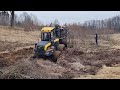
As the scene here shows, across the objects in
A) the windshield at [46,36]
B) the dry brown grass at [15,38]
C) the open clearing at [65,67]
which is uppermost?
the windshield at [46,36]

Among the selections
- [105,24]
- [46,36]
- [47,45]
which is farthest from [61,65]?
[105,24]

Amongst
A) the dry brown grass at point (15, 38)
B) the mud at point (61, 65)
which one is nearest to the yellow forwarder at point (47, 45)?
the mud at point (61, 65)

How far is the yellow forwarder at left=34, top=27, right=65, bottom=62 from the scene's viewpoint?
12102mm

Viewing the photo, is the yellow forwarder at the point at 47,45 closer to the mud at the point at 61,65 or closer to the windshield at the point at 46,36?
the windshield at the point at 46,36

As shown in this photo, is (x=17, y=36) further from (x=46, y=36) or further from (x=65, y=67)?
(x=65, y=67)

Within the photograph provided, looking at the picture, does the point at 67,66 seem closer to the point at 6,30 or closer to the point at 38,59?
the point at 38,59

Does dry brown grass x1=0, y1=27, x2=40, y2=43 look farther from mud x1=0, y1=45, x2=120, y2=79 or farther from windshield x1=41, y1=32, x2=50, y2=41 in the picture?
windshield x1=41, y1=32, x2=50, y2=41

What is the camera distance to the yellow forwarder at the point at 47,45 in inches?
476

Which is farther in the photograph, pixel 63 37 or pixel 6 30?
pixel 6 30

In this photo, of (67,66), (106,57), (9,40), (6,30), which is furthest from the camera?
(6,30)
